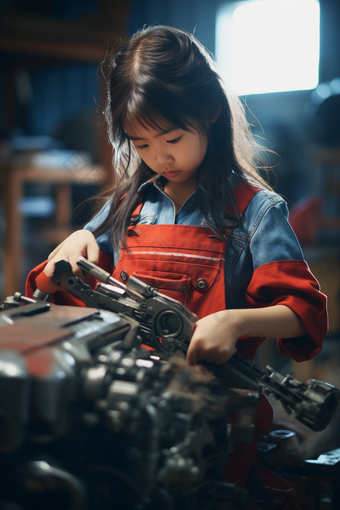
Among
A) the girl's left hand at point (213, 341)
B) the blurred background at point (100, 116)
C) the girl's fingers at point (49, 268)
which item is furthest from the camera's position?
the blurred background at point (100, 116)

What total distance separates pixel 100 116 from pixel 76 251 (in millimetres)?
186

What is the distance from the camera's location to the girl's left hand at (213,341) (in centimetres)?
41

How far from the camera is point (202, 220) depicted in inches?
21.7

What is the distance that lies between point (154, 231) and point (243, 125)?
7.0 inches

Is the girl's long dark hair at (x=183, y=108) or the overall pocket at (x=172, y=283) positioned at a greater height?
the girl's long dark hair at (x=183, y=108)

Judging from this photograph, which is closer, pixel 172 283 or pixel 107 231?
pixel 172 283

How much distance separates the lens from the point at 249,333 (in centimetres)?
45

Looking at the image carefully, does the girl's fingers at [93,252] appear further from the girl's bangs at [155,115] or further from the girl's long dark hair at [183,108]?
the girl's bangs at [155,115]

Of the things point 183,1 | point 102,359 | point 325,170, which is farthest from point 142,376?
point 183,1

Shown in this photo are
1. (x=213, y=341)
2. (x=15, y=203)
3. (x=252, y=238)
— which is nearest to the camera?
(x=213, y=341)

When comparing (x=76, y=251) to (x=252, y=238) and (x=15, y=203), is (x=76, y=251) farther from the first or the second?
(x=15, y=203)

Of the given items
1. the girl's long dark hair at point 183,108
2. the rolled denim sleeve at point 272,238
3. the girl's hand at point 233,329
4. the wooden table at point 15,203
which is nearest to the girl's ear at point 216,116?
the girl's long dark hair at point 183,108

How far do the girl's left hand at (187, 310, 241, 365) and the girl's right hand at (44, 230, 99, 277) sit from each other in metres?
0.18

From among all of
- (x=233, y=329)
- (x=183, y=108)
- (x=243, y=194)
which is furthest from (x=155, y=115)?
(x=233, y=329)
